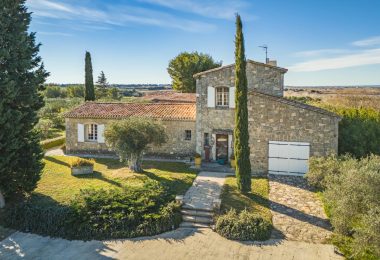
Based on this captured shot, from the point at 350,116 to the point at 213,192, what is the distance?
1042cm

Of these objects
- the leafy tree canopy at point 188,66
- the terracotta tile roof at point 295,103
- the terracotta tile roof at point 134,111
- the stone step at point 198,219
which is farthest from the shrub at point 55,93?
the stone step at point 198,219

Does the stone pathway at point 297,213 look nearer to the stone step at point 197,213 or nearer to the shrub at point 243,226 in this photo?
the shrub at point 243,226

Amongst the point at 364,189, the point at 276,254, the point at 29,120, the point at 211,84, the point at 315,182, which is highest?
the point at 211,84

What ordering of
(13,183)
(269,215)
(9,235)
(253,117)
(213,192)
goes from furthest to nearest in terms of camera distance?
(253,117)
(213,192)
(13,183)
(269,215)
(9,235)

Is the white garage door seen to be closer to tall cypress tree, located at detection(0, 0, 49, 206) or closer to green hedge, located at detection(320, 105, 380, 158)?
green hedge, located at detection(320, 105, 380, 158)

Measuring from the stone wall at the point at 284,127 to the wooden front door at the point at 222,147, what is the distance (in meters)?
2.33

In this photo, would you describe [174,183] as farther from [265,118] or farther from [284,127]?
[284,127]

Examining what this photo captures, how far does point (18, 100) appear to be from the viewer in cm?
1455

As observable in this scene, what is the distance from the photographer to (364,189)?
10.6m

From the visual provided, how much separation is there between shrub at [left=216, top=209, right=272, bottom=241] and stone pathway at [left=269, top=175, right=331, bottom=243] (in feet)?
1.67

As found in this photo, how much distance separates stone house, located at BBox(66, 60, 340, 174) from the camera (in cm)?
1889

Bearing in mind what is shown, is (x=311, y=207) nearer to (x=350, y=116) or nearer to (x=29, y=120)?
(x=350, y=116)

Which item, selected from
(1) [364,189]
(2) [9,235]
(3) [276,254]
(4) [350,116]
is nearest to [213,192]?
(3) [276,254]

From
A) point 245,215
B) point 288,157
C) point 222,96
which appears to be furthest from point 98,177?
point 288,157
